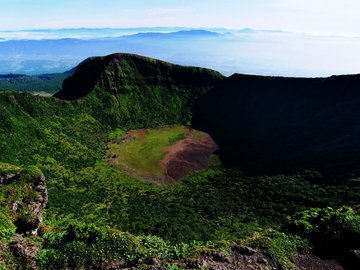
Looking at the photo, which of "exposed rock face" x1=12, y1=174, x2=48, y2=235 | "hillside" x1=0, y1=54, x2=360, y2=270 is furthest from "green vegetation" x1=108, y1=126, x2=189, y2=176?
"exposed rock face" x1=12, y1=174, x2=48, y2=235

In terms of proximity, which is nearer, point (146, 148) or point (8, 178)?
point (8, 178)

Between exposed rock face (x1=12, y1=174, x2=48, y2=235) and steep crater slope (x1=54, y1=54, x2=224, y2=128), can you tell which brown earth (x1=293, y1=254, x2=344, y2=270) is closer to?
exposed rock face (x1=12, y1=174, x2=48, y2=235)

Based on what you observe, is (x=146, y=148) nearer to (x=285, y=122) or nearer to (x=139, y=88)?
(x=139, y=88)

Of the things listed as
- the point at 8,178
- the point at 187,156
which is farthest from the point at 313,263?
the point at 187,156

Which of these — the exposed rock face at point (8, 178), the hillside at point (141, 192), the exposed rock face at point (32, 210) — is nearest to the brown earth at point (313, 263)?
the hillside at point (141, 192)

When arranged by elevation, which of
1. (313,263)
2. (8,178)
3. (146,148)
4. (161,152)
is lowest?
(161,152)
